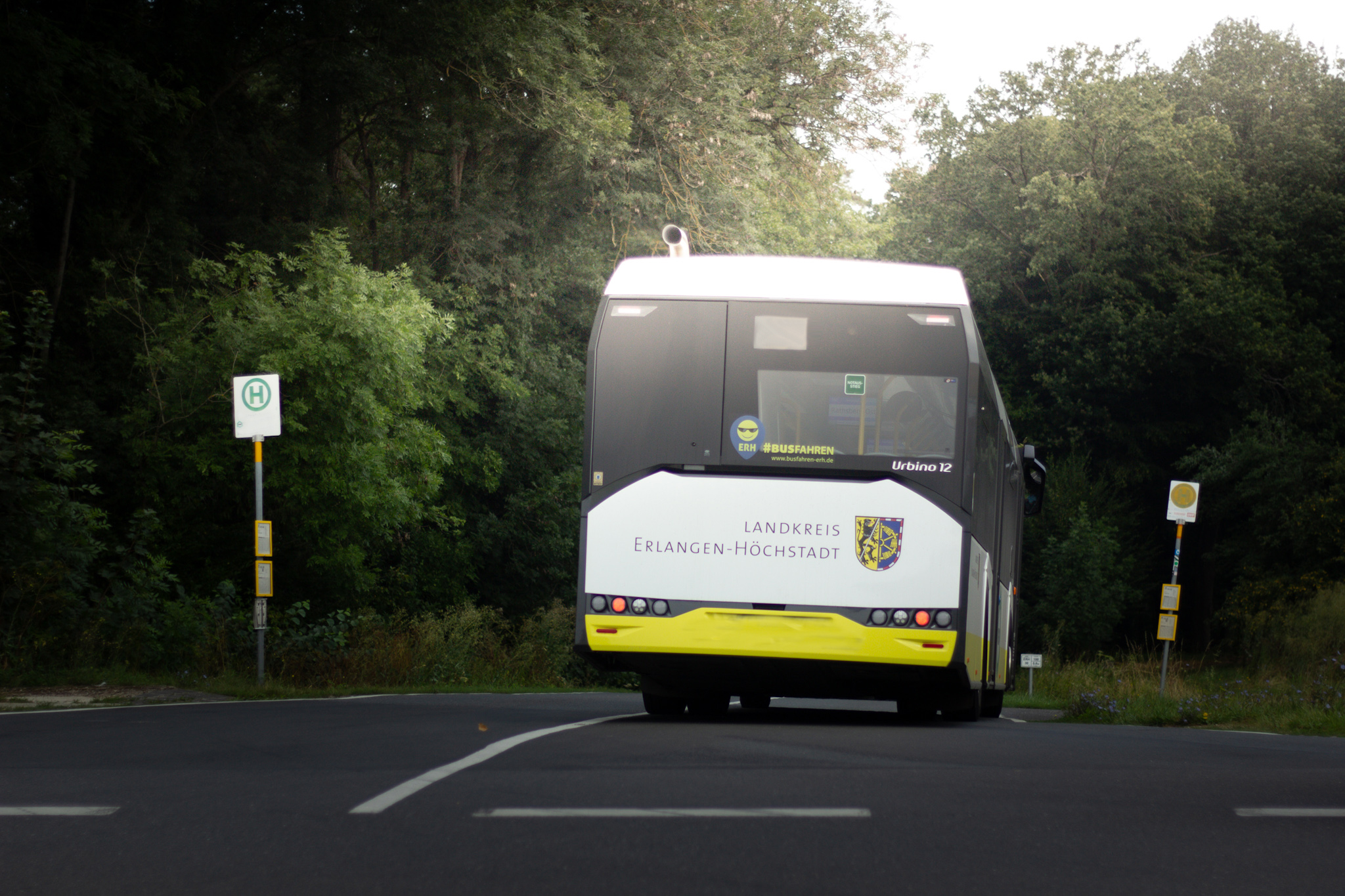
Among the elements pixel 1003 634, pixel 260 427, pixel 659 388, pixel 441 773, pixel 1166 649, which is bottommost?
pixel 1166 649

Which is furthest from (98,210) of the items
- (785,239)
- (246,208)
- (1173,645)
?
(1173,645)

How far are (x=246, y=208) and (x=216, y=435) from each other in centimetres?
731

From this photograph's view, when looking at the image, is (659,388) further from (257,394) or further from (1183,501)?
(1183,501)

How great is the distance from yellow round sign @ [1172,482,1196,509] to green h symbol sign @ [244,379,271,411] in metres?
12.2

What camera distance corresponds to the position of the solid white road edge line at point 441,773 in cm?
628

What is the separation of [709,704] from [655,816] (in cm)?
754

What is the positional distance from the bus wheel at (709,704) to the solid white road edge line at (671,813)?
6.91 metres

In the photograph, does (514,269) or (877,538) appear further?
(514,269)

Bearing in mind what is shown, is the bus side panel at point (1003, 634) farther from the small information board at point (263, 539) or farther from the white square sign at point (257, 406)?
the white square sign at point (257, 406)

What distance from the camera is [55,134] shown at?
74.1ft

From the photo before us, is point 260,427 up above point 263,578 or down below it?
above

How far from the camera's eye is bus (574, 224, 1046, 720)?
35.4ft

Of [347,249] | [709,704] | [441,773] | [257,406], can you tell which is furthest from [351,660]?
[441,773]

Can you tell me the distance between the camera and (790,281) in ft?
37.3
